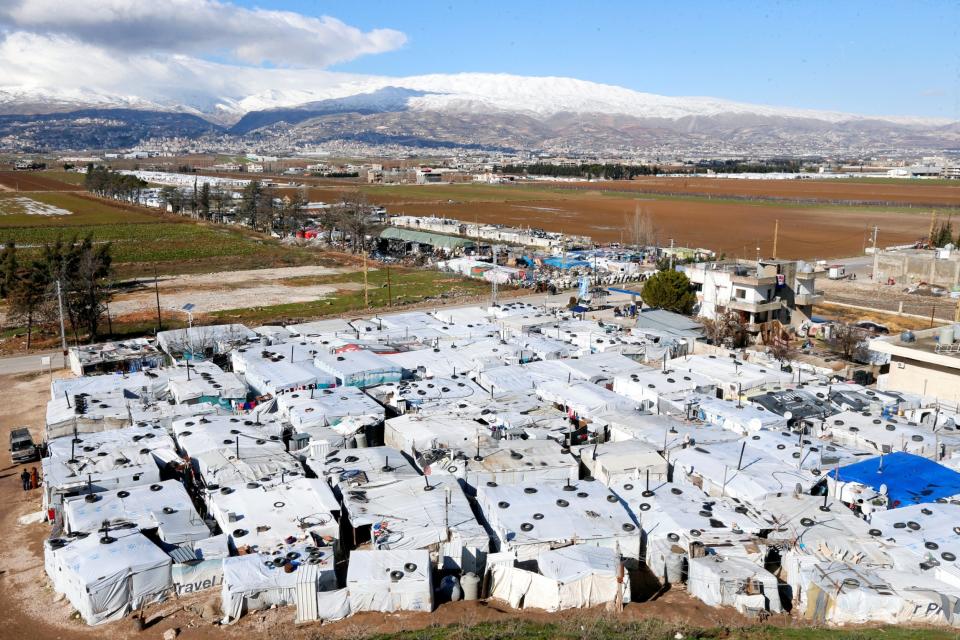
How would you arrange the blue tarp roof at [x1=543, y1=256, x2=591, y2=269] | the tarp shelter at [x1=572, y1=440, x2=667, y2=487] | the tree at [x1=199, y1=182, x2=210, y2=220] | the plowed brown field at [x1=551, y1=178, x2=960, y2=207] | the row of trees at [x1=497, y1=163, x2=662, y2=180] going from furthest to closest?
the row of trees at [x1=497, y1=163, x2=662, y2=180] < the plowed brown field at [x1=551, y1=178, x2=960, y2=207] < the tree at [x1=199, y1=182, x2=210, y2=220] < the blue tarp roof at [x1=543, y1=256, x2=591, y2=269] < the tarp shelter at [x1=572, y1=440, x2=667, y2=487]

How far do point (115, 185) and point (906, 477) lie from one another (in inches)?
4144

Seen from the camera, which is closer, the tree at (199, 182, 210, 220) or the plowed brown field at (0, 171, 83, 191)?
the tree at (199, 182, 210, 220)

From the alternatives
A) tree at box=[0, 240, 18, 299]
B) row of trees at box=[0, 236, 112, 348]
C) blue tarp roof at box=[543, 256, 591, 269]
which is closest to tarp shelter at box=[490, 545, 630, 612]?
row of trees at box=[0, 236, 112, 348]

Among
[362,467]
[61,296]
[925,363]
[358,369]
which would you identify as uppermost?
[61,296]

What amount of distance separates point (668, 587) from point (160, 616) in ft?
27.8

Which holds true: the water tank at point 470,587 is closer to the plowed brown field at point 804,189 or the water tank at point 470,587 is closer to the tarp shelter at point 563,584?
the tarp shelter at point 563,584

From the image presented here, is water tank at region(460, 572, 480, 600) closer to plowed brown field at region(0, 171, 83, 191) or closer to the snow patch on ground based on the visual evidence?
the snow patch on ground

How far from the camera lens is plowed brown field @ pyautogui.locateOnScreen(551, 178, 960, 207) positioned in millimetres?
102625

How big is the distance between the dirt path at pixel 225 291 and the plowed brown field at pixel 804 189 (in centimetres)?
A: 7882

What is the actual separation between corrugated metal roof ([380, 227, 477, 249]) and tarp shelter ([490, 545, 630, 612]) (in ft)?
147

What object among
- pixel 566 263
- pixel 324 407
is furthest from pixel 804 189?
pixel 324 407

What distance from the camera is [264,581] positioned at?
11.8 m

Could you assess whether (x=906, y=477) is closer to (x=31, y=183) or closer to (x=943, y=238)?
(x=943, y=238)

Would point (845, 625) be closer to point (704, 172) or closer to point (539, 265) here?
point (539, 265)
